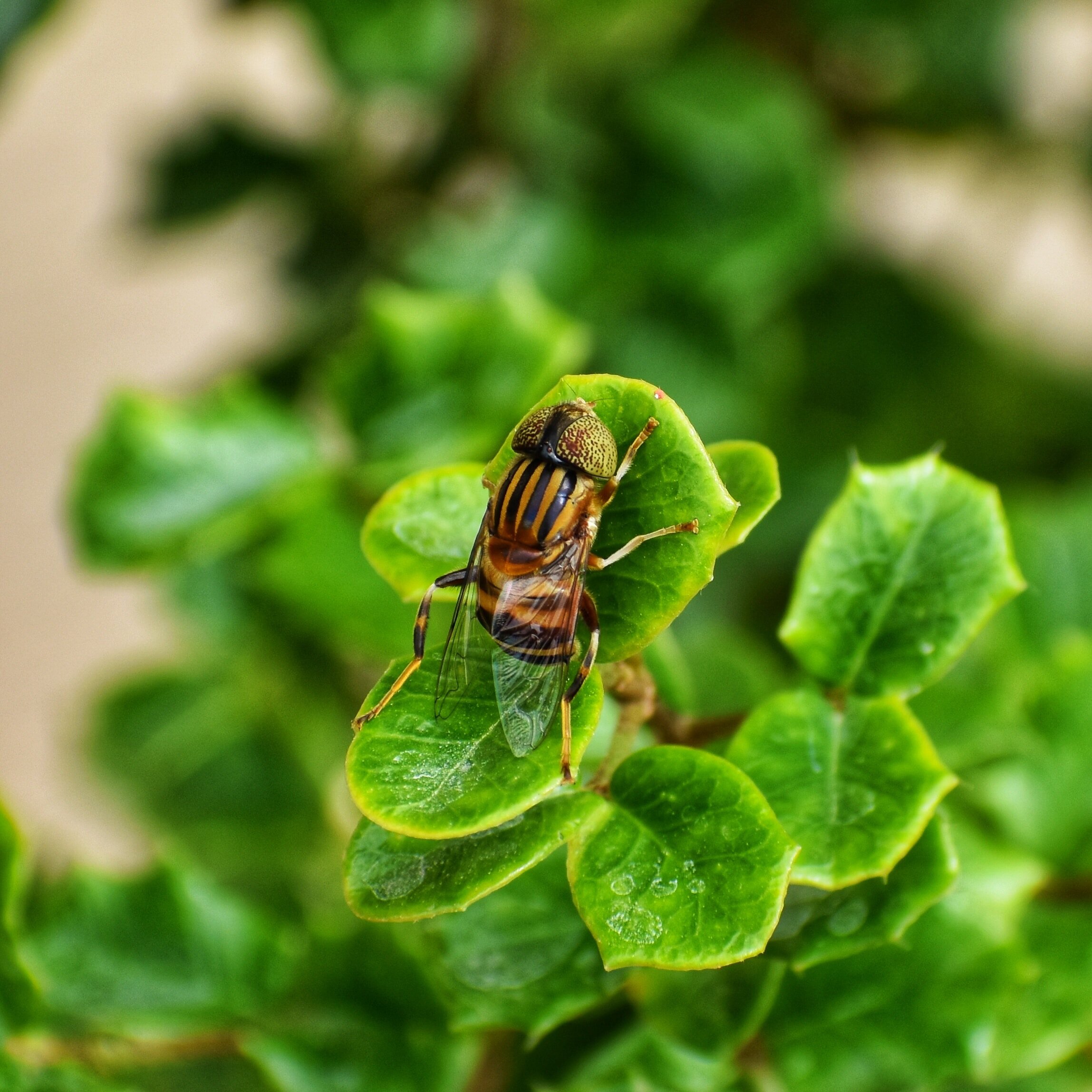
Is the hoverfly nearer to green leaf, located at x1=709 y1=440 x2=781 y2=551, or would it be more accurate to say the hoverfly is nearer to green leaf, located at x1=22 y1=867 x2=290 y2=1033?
green leaf, located at x1=709 y1=440 x2=781 y2=551

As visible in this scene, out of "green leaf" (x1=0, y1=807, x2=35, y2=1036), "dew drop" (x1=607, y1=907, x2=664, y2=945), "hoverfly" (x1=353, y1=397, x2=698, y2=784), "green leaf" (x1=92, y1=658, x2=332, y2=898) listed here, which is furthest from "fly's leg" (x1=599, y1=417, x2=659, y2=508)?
"green leaf" (x1=92, y1=658, x2=332, y2=898)

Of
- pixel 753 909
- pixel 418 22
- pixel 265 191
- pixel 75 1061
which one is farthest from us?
pixel 265 191

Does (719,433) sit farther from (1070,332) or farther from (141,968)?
(1070,332)

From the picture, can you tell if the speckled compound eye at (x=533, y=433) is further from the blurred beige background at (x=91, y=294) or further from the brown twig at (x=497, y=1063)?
the blurred beige background at (x=91, y=294)

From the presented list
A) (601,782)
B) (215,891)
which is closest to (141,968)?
(215,891)

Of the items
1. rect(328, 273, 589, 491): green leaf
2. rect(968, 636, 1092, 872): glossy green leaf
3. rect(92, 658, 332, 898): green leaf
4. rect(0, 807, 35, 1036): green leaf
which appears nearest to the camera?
rect(0, 807, 35, 1036): green leaf

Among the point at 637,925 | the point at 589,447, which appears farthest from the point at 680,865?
the point at 589,447

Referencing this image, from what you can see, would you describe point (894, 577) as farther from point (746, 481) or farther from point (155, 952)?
point (155, 952)

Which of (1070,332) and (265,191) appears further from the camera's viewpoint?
(1070,332)
